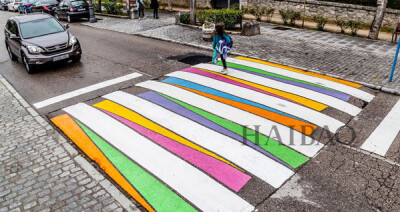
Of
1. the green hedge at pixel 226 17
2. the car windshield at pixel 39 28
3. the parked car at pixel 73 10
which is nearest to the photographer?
the car windshield at pixel 39 28

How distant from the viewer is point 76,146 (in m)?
6.45

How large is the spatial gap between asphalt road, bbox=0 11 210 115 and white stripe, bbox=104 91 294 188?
2.09 m

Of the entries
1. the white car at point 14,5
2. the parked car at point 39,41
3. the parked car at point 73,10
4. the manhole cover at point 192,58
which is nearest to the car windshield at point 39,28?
the parked car at point 39,41

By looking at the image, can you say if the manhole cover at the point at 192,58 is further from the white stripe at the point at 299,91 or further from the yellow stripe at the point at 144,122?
the yellow stripe at the point at 144,122

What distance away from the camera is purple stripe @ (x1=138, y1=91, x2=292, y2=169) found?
620cm

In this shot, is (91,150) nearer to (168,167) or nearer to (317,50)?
(168,167)

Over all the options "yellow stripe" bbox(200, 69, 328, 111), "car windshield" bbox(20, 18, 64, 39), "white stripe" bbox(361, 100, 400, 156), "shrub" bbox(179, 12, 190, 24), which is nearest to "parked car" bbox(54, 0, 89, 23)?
"shrub" bbox(179, 12, 190, 24)

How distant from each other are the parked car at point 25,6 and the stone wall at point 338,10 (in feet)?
80.9

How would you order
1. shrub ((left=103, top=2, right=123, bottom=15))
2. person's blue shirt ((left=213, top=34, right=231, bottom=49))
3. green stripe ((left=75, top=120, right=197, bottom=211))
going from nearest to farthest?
1. green stripe ((left=75, top=120, right=197, bottom=211))
2. person's blue shirt ((left=213, top=34, right=231, bottom=49))
3. shrub ((left=103, top=2, right=123, bottom=15))

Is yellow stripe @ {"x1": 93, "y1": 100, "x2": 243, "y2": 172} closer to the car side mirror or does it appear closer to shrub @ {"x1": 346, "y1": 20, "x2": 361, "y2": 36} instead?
the car side mirror

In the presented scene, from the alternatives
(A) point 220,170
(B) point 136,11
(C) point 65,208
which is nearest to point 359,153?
(A) point 220,170

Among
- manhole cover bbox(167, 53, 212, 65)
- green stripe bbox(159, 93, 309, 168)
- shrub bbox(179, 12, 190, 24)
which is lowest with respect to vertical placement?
green stripe bbox(159, 93, 309, 168)

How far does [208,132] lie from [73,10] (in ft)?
68.8

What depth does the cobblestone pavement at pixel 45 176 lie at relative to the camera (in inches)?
190
